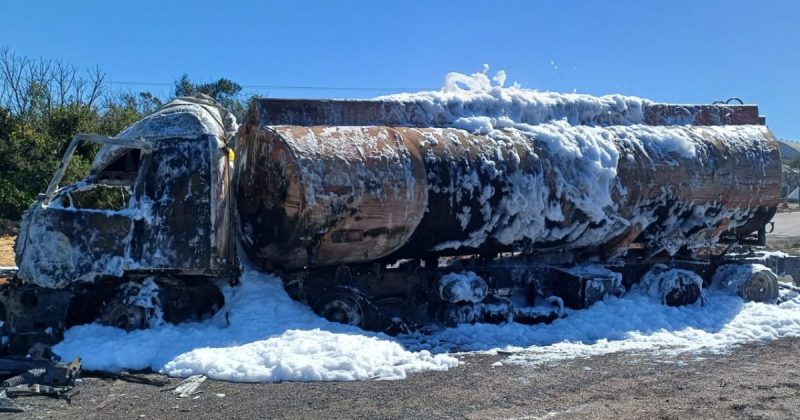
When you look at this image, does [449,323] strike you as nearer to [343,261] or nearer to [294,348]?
[343,261]

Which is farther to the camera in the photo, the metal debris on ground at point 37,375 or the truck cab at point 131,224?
the truck cab at point 131,224

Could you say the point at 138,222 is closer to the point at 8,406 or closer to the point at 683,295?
the point at 8,406

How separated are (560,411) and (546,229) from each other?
13.6 ft

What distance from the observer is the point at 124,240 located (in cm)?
756

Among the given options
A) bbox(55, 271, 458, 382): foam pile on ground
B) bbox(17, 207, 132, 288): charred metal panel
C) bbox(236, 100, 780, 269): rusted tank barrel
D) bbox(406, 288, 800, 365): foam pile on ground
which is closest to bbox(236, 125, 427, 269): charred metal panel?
bbox(236, 100, 780, 269): rusted tank barrel

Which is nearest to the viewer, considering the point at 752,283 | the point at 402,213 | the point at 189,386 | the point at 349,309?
the point at 189,386

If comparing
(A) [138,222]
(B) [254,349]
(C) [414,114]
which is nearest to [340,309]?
(B) [254,349]

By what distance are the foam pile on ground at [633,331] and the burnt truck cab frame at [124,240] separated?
98.0 inches

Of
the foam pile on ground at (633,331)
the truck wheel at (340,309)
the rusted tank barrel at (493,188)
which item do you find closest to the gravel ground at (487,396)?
the foam pile on ground at (633,331)

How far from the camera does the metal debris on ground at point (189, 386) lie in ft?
20.0

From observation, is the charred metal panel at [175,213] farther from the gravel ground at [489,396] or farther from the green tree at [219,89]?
the green tree at [219,89]

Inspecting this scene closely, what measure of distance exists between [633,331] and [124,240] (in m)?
5.83

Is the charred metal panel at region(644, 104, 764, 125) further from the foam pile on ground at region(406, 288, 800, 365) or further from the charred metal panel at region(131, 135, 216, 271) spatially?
the charred metal panel at region(131, 135, 216, 271)

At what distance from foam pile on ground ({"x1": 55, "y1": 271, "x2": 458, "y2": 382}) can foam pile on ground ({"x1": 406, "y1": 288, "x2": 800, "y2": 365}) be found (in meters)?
0.83
